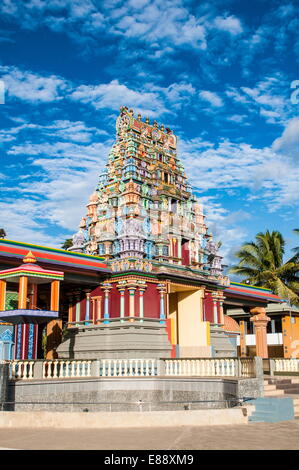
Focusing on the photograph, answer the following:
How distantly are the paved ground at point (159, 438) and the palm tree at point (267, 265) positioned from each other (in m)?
30.0

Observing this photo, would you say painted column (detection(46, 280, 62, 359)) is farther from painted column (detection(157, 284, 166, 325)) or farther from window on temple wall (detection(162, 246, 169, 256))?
window on temple wall (detection(162, 246, 169, 256))

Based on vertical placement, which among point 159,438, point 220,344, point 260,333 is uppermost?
point 260,333

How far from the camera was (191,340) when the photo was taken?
29.4m

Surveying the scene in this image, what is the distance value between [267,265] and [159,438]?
34.4m

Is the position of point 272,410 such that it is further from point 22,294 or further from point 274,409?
point 22,294

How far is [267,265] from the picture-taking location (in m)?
42.8

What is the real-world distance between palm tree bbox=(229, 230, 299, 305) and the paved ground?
2997 cm

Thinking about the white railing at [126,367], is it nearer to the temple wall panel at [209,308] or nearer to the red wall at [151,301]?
the red wall at [151,301]

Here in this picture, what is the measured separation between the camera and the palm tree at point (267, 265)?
4112 cm

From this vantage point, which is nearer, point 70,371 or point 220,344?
point 70,371

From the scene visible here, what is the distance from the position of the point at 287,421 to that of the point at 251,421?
1.18 m

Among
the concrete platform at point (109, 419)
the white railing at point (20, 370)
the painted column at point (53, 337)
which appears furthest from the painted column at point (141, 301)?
the concrete platform at point (109, 419)

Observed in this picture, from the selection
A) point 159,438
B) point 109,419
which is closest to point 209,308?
point 109,419

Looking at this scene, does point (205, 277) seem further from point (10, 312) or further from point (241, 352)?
point (10, 312)
